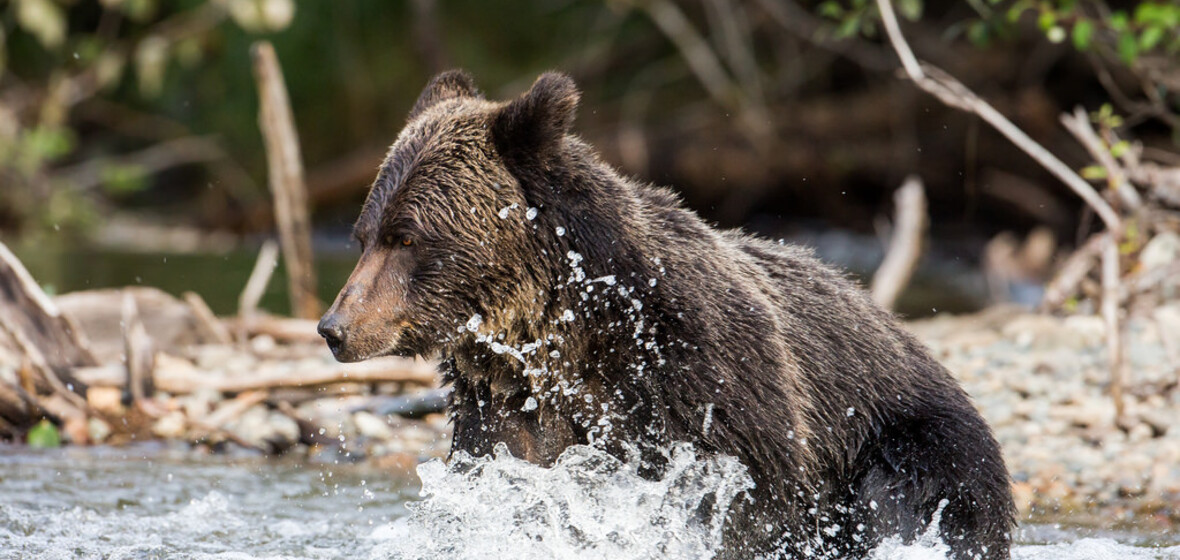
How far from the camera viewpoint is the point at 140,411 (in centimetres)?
745

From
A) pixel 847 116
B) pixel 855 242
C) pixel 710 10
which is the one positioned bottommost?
pixel 855 242

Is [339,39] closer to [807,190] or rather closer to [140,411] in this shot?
[807,190]

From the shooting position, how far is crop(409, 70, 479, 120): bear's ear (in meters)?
4.98

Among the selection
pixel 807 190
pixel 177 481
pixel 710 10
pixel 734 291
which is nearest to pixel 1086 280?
pixel 734 291

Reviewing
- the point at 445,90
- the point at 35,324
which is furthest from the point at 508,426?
the point at 35,324

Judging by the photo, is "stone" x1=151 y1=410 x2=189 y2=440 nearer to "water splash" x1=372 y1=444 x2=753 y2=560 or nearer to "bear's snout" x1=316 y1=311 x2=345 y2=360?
"water splash" x1=372 y1=444 x2=753 y2=560

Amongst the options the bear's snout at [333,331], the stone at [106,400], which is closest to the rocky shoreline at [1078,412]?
the bear's snout at [333,331]

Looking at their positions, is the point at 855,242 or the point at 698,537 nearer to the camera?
the point at 698,537

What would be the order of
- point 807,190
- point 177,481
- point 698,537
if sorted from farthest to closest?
point 807,190
point 177,481
point 698,537

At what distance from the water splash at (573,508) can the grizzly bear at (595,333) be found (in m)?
0.06

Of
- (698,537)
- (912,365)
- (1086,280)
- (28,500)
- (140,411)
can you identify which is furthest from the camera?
(1086,280)

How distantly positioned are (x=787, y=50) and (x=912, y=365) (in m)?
11.9

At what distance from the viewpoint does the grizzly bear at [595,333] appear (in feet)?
14.1

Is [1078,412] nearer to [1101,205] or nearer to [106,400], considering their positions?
[1101,205]
